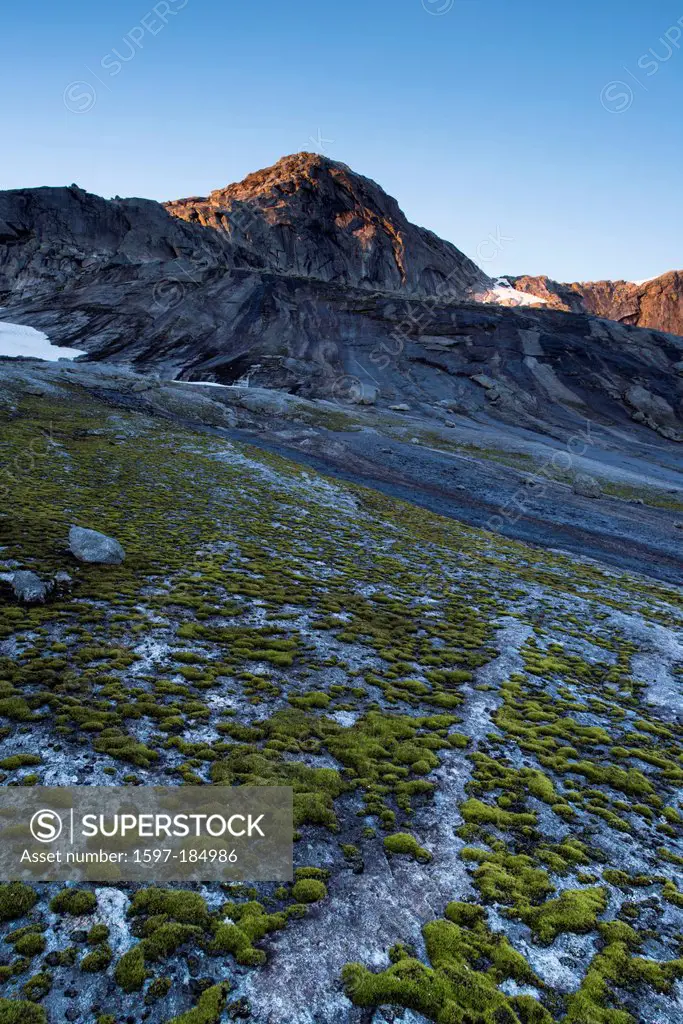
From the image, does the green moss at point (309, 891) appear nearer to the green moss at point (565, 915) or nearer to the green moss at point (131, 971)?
the green moss at point (131, 971)

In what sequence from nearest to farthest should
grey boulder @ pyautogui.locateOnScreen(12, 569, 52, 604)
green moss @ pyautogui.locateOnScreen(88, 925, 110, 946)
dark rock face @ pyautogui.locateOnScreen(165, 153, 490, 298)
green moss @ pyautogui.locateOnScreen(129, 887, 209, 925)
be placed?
1. green moss @ pyautogui.locateOnScreen(88, 925, 110, 946)
2. green moss @ pyautogui.locateOnScreen(129, 887, 209, 925)
3. grey boulder @ pyautogui.locateOnScreen(12, 569, 52, 604)
4. dark rock face @ pyautogui.locateOnScreen(165, 153, 490, 298)

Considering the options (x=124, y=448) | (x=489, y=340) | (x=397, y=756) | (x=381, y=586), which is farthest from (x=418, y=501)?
(x=489, y=340)

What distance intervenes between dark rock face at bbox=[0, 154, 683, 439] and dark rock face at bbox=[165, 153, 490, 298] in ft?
57.2

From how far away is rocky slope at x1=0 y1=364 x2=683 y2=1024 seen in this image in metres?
8.90

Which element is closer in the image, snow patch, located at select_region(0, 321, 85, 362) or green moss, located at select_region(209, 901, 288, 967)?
green moss, located at select_region(209, 901, 288, 967)

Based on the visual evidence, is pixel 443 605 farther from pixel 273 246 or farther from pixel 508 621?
pixel 273 246

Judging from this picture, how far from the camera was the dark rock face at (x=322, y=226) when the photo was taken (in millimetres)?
178000

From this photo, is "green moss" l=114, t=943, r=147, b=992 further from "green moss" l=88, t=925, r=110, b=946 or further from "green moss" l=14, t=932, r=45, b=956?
"green moss" l=14, t=932, r=45, b=956

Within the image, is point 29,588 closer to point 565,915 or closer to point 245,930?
point 245,930

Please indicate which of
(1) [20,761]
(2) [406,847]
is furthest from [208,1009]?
(1) [20,761]

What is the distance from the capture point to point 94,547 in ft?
81.0

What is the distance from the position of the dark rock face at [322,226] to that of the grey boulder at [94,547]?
549ft

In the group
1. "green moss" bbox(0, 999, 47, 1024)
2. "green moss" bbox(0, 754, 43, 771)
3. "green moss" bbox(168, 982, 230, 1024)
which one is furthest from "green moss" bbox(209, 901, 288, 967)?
"green moss" bbox(0, 754, 43, 771)

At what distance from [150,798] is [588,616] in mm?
A: 25623
